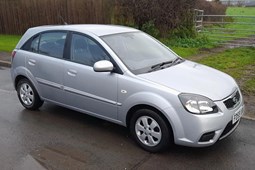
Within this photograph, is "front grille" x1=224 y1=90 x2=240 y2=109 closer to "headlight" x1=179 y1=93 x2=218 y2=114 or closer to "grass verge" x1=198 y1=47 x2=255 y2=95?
"headlight" x1=179 y1=93 x2=218 y2=114

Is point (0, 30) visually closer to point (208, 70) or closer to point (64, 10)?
point (64, 10)

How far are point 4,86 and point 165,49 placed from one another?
428 cm

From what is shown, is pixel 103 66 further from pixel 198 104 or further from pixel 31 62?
pixel 31 62

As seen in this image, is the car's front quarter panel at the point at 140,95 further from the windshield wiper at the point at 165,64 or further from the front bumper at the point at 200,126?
the windshield wiper at the point at 165,64

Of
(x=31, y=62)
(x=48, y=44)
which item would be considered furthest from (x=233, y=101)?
(x=31, y=62)

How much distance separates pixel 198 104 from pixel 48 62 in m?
2.65

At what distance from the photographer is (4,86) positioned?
25.6 ft

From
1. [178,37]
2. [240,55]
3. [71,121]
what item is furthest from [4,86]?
[178,37]

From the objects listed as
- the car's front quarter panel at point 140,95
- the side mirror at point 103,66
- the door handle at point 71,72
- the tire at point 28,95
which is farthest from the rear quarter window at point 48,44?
the car's front quarter panel at point 140,95

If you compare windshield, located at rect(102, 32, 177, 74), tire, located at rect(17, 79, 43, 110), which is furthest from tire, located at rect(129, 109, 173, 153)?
tire, located at rect(17, 79, 43, 110)

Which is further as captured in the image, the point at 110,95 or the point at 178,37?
the point at 178,37

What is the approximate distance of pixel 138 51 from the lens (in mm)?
4961

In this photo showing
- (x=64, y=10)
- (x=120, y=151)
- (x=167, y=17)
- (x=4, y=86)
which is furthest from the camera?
(x=64, y=10)

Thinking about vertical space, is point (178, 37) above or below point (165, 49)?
below
